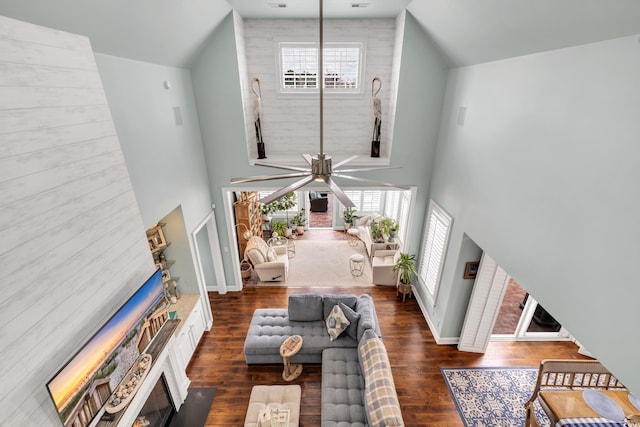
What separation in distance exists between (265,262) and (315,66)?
187 inches

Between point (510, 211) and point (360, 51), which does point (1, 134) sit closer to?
point (510, 211)

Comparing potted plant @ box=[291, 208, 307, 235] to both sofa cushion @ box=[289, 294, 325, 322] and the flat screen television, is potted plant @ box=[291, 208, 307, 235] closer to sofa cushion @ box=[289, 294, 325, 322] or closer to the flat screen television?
sofa cushion @ box=[289, 294, 325, 322]

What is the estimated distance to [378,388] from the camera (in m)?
3.91

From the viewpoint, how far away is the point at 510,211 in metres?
3.60

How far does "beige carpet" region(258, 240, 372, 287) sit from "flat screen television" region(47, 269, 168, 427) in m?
3.94

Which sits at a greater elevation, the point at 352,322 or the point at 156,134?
the point at 156,134

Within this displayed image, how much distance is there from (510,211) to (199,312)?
556cm

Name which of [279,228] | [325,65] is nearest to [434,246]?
[325,65]

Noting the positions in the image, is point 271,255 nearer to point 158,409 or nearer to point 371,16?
point 158,409

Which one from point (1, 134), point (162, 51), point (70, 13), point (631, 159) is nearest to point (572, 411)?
point (631, 159)

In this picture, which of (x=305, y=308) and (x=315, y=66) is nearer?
(x=305, y=308)

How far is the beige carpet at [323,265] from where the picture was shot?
24.8 ft

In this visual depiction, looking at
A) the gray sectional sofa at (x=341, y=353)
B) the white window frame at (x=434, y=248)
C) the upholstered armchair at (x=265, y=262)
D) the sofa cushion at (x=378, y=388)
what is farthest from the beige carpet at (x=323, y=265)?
the sofa cushion at (x=378, y=388)

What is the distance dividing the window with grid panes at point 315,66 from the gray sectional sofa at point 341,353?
4.53 m
